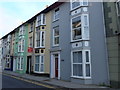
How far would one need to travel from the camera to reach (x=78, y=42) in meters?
13.3

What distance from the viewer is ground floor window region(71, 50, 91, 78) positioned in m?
12.4

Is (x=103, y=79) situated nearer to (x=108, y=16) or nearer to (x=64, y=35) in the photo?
(x=108, y=16)

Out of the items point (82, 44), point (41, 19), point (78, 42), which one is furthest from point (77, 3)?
point (41, 19)

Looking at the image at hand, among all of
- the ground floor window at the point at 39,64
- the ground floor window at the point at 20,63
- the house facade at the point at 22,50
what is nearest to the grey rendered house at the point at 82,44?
the ground floor window at the point at 39,64

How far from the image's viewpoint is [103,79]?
11617mm

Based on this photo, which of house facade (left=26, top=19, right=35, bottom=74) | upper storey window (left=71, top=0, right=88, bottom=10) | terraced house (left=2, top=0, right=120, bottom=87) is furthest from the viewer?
house facade (left=26, top=19, right=35, bottom=74)

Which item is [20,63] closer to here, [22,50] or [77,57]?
[22,50]

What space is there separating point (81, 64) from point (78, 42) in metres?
1.98

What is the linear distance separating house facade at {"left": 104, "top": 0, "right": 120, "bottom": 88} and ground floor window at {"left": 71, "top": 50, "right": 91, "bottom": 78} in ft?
6.30

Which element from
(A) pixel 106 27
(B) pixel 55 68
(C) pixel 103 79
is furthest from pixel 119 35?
(B) pixel 55 68

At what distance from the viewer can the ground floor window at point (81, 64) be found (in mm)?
12398

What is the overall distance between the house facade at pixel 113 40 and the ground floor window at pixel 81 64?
1.92 meters

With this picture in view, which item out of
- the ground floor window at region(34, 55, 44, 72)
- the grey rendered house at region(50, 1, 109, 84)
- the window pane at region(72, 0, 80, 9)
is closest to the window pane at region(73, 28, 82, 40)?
the grey rendered house at region(50, 1, 109, 84)

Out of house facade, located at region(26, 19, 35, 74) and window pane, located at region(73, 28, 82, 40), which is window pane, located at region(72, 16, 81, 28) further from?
house facade, located at region(26, 19, 35, 74)
